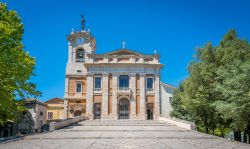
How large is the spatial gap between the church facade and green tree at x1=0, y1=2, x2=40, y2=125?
18.0 meters

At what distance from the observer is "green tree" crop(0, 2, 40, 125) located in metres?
18.2

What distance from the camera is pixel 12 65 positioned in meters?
18.7

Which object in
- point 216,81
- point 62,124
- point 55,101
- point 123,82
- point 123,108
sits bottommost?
point 62,124

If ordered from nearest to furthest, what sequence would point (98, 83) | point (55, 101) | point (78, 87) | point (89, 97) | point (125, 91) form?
point (89, 97), point (125, 91), point (98, 83), point (78, 87), point (55, 101)

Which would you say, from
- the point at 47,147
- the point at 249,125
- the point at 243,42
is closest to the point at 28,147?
the point at 47,147

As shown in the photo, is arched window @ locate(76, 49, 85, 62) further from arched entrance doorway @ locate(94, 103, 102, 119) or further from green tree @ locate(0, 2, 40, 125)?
green tree @ locate(0, 2, 40, 125)

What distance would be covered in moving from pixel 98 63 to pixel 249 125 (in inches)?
943

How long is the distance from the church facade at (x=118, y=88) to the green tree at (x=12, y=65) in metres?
18.0

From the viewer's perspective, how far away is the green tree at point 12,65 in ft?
59.6

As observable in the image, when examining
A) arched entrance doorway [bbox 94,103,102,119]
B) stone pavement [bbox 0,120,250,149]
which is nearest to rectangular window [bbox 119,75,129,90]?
arched entrance doorway [bbox 94,103,102,119]

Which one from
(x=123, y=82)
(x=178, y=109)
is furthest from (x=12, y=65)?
(x=178, y=109)

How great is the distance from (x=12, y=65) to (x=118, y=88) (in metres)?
21.7

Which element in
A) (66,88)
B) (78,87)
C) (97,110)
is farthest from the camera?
(78,87)

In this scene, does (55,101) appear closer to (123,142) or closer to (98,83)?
(98,83)
